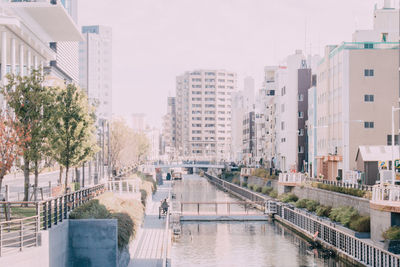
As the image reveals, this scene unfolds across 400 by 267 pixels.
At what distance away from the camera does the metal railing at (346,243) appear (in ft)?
106

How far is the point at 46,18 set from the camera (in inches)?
2344

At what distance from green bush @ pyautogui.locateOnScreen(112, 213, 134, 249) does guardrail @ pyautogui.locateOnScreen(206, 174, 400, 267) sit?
563 inches

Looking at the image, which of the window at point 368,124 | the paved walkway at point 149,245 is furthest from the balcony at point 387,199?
the window at point 368,124

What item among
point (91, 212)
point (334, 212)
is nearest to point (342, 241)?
point (334, 212)

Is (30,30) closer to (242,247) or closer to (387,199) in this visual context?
(242,247)

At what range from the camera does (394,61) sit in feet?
236

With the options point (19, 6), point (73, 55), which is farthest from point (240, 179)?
point (19, 6)

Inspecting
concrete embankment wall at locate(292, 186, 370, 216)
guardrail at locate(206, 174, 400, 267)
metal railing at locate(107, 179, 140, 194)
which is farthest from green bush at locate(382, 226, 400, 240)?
metal railing at locate(107, 179, 140, 194)

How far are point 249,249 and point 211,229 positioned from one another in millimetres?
12032

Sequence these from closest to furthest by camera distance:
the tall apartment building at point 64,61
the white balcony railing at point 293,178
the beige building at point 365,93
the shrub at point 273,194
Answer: the beige building at point 365,93
the white balcony railing at point 293,178
the shrub at point 273,194
the tall apartment building at point 64,61

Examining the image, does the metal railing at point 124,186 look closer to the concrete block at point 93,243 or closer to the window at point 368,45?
the concrete block at point 93,243

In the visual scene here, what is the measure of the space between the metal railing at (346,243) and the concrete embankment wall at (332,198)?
9.42 ft

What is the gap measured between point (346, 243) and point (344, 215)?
6.26 m

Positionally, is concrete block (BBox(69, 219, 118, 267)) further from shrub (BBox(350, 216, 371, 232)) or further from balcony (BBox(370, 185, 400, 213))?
shrub (BBox(350, 216, 371, 232))
